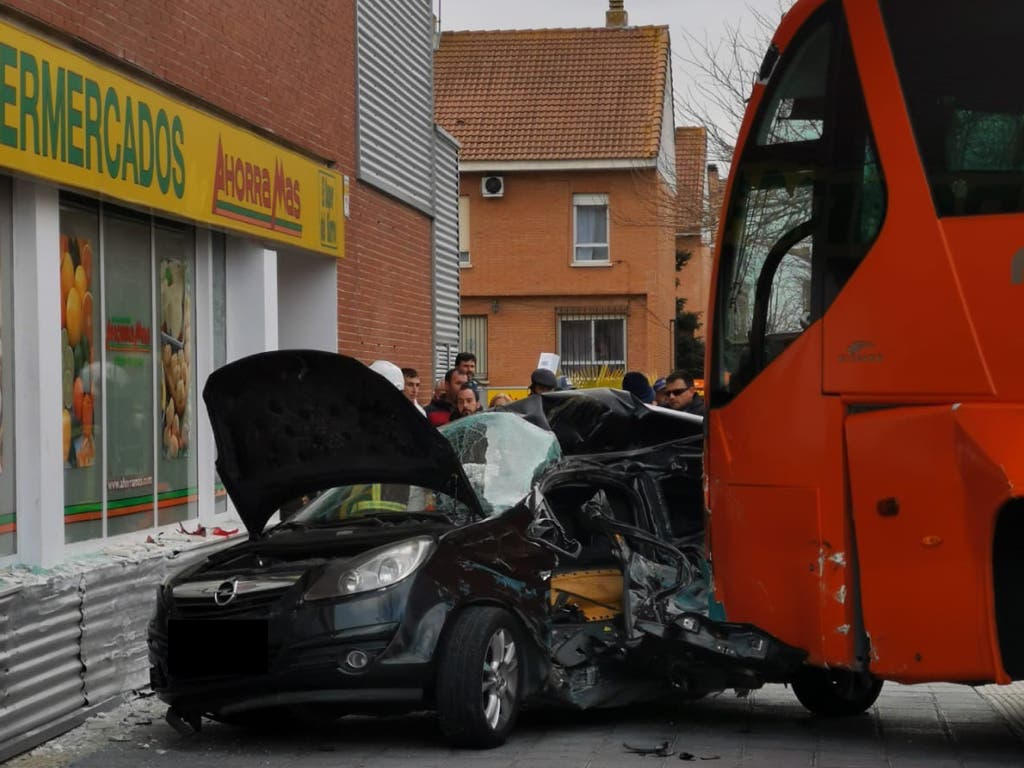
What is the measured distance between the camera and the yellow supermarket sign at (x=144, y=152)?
9609 mm

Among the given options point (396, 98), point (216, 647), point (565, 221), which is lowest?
point (216, 647)

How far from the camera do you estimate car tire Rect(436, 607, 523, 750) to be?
7945 millimetres

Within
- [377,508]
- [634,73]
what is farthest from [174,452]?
[634,73]

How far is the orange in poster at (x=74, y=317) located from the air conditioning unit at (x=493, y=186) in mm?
31051

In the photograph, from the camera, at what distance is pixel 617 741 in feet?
27.9

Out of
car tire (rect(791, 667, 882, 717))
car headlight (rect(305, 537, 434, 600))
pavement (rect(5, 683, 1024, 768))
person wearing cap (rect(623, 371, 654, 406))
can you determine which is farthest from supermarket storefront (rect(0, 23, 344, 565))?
car tire (rect(791, 667, 882, 717))

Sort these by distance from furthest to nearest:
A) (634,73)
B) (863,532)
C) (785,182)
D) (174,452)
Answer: (634,73)
(174,452)
(785,182)
(863,532)

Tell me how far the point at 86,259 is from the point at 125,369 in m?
1.04

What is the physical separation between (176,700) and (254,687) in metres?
0.56

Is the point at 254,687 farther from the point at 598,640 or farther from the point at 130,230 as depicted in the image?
the point at 130,230

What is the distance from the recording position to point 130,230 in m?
12.0

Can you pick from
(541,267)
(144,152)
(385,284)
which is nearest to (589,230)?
(541,267)

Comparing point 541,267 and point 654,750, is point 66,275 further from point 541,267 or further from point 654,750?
point 541,267

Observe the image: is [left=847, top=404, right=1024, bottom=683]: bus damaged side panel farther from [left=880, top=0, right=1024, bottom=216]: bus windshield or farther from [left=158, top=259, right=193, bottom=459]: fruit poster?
[left=158, top=259, right=193, bottom=459]: fruit poster
